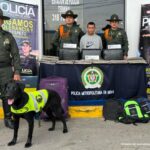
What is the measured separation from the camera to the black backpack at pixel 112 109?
21.5 feet

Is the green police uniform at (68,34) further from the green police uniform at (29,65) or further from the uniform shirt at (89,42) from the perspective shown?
the green police uniform at (29,65)

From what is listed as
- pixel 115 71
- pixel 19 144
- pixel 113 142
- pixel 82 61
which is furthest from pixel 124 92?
pixel 19 144

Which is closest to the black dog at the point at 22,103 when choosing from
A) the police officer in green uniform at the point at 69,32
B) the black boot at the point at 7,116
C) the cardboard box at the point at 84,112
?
the black boot at the point at 7,116

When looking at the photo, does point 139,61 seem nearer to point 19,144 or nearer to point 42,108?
point 42,108

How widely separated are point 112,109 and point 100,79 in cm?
58

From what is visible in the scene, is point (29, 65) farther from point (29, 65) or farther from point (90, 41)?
point (90, 41)

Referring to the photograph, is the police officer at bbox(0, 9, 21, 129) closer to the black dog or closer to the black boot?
the black boot

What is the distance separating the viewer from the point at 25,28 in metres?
7.88

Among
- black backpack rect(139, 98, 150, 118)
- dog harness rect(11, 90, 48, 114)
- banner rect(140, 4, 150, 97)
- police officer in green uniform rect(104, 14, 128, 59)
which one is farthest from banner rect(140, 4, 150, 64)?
dog harness rect(11, 90, 48, 114)

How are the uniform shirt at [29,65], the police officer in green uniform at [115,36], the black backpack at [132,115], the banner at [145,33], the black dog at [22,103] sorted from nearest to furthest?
the black dog at [22,103] < the black backpack at [132,115] < the police officer in green uniform at [115,36] < the uniform shirt at [29,65] < the banner at [145,33]

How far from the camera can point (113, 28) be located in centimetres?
739

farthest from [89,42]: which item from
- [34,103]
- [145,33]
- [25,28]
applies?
[34,103]

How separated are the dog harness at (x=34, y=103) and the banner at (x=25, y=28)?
2159 mm

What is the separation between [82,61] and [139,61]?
3.29 feet
